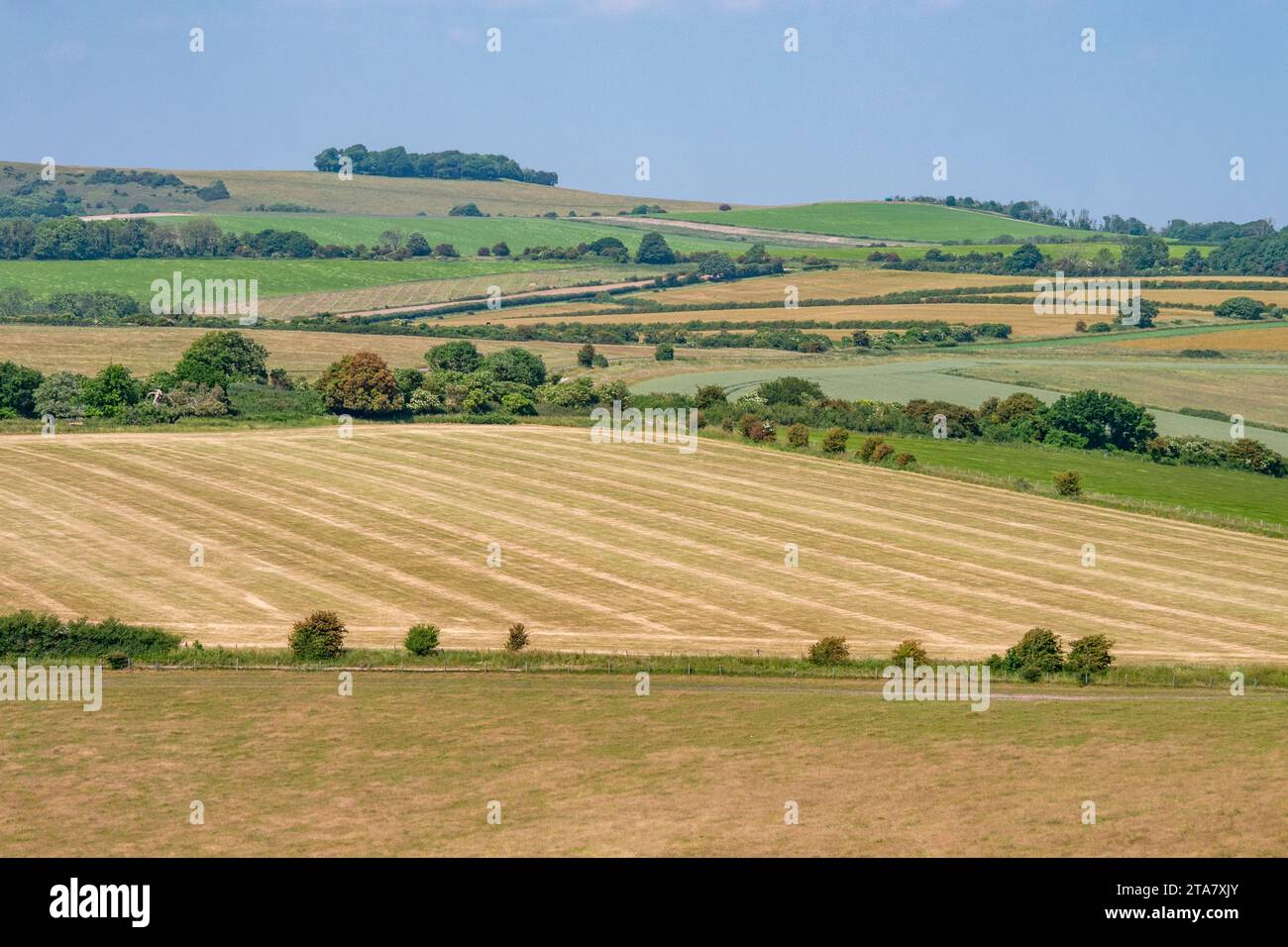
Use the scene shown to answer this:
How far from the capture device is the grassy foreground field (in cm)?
3453

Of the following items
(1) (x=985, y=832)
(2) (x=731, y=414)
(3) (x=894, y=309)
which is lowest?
(1) (x=985, y=832)

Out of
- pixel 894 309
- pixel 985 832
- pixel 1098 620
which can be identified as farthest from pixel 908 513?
pixel 894 309

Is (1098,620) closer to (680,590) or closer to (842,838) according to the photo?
(680,590)

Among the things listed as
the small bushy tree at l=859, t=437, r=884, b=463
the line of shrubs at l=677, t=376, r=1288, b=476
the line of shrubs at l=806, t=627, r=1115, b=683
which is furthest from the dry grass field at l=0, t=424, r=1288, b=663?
the line of shrubs at l=677, t=376, r=1288, b=476

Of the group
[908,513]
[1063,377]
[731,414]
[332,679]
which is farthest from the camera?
[1063,377]

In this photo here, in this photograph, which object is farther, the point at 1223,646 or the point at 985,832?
the point at 1223,646

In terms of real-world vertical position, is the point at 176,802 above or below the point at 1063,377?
below

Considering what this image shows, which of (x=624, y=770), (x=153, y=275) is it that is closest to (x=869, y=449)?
(x=624, y=770)

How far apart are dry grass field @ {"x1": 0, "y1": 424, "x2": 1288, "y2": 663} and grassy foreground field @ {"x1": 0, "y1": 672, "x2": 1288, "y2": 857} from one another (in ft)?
21.1

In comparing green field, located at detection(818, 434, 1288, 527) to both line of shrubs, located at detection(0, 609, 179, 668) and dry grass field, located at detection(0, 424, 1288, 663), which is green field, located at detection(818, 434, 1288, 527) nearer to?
dry grass field, located at detection(0, 424, 1288, 663)

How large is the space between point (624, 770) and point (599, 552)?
2828cm
